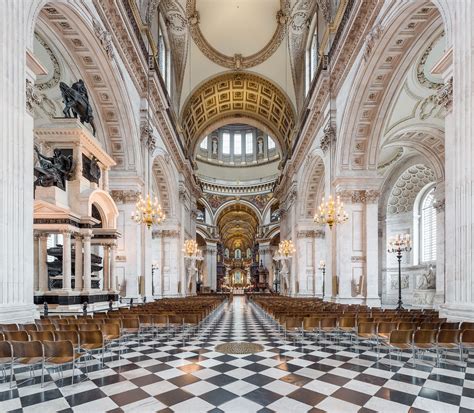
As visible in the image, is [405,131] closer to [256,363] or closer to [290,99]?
[290,99]

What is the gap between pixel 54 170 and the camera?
444 inches

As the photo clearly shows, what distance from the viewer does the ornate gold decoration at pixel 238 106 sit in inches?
1210

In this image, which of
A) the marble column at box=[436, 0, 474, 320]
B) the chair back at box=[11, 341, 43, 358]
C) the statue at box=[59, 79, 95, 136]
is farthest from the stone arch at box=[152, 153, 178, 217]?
the chair back at box=[11, 341, 43, 358]

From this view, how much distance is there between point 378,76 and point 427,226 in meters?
14.2

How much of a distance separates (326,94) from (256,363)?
49.0 feet

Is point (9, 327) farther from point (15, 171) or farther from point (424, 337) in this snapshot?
point (424, 337)

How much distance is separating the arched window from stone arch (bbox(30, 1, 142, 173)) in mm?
18865

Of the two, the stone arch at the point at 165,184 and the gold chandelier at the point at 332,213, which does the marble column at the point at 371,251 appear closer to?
the gold chandelier at the point at 332,213

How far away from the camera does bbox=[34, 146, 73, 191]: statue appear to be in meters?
10.8

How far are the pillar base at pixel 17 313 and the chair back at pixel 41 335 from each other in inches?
47.1

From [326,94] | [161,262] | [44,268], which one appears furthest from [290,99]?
[44,268]

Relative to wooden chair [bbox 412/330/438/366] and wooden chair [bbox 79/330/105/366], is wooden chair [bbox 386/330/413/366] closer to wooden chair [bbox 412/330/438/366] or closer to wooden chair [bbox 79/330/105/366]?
wooden chair [bbox 412/330/438/366]

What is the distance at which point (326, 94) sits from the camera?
1791 centimetres

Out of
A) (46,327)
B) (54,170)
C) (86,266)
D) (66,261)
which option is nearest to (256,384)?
(46,327)
